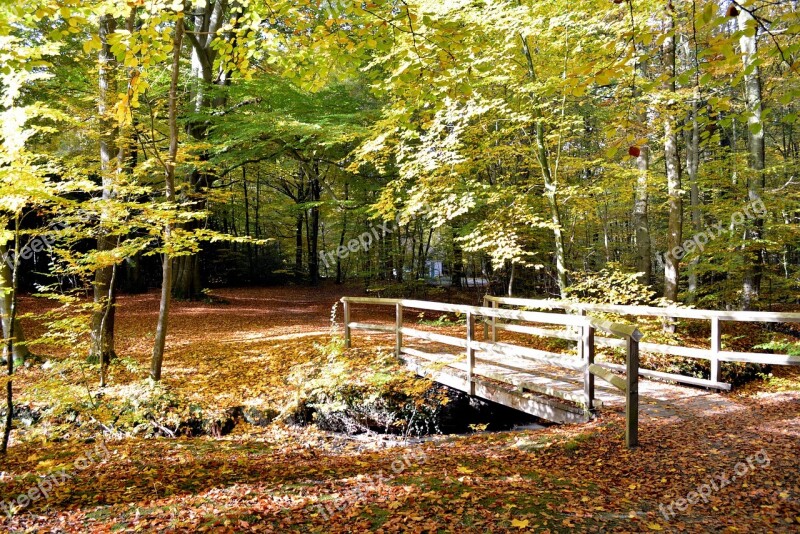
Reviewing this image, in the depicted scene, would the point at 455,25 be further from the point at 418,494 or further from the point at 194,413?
the point at 194,413

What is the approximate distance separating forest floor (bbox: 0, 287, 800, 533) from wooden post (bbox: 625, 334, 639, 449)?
0.46 ft

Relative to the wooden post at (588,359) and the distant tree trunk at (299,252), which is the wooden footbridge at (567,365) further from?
the distant tree trunk at (299,252)

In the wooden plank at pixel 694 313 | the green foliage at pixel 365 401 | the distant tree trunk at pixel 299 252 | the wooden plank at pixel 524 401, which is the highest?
the distant tree trunk at pixel 299 252

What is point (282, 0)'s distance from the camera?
3.80 meters

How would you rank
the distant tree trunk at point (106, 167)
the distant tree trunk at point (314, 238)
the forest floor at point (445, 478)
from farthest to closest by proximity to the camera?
the distant tree trunk at point (314, 238), the distant tree trunk at point (106, 167), the forest floor at point (445, 478)

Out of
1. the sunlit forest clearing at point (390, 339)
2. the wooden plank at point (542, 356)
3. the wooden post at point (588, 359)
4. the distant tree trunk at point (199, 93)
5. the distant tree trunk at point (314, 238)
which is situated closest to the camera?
the sunlit forest clearing at point (390, 339)

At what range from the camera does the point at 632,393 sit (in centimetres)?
433

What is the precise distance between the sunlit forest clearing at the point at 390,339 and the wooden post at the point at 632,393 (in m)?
0.03

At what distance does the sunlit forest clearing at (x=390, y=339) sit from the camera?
329cm

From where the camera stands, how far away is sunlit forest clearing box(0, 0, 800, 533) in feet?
10.8

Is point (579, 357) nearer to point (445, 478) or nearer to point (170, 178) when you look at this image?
point (445, 478)

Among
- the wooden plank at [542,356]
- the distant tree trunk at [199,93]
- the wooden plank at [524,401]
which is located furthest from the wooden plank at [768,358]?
the distant tree trunk at [199,93]

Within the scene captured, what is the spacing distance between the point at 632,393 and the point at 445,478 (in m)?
1.95

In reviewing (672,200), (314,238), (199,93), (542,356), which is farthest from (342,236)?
(542,356)
